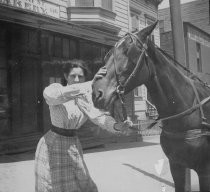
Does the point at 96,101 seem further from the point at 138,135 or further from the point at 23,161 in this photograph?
the point at 138,135

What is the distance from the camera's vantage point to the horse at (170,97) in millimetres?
2438

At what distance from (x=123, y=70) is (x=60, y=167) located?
46.8 inches

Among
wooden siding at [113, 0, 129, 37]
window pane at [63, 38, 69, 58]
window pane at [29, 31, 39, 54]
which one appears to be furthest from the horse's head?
wooden siding at [113, 0, 129, 37]

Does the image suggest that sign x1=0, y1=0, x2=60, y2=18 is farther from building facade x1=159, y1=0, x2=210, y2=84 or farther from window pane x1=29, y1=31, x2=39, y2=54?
building facade x1=159, y1=0, x2=210, y2=84

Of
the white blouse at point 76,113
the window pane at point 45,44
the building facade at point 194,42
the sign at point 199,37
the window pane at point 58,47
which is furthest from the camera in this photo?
the sign at point 199,37

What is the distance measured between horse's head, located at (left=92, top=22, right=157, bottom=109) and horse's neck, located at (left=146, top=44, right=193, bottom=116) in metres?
0.14

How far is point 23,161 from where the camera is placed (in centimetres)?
773

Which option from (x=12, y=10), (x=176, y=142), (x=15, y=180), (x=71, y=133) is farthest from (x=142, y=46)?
(x=12, y=10)

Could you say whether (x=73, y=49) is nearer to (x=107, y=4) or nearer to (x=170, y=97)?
(x=107, y=4)

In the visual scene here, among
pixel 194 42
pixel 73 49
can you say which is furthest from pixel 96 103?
pixel 194 42

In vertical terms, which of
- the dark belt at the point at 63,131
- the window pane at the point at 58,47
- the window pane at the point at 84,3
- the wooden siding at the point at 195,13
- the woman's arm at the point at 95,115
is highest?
the wooden siding at the point at 195,13

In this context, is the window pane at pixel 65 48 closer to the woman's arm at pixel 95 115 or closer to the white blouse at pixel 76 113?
the white blouse at pixel 76 113

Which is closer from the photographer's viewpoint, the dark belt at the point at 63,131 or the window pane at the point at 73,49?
the dark belt at the point at 63,131

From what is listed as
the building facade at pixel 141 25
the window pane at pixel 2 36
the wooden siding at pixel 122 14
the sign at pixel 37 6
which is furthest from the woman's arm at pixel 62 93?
the building facade at pixel 141 25
